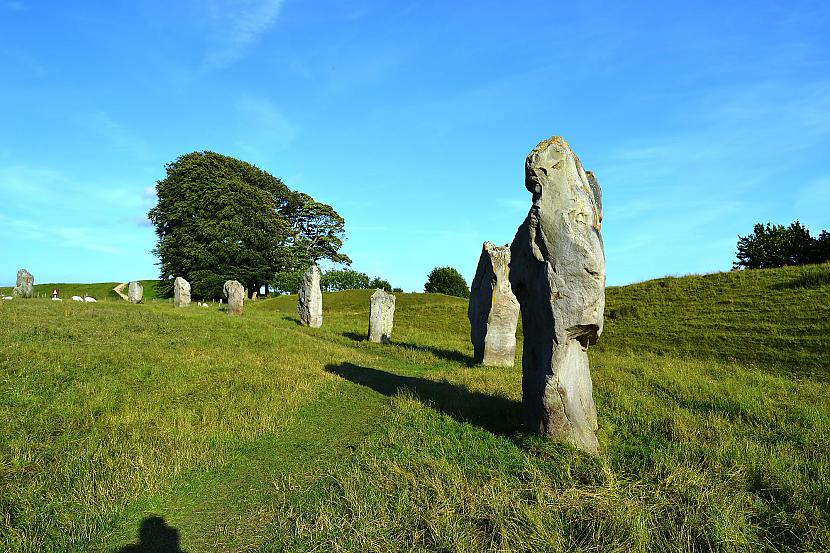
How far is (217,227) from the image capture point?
171 ft

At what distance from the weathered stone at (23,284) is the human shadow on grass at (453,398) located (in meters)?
32.7

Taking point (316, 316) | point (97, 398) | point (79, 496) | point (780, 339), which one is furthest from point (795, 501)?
point (316, 316)

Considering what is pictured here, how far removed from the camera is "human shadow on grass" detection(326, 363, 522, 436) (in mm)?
8883

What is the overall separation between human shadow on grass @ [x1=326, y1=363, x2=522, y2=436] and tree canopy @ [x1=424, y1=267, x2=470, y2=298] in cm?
6343

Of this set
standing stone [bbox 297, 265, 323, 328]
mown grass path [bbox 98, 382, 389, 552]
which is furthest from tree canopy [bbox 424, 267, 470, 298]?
mown grass path [bbox 98, 382, 389, 552]

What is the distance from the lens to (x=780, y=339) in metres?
17.2

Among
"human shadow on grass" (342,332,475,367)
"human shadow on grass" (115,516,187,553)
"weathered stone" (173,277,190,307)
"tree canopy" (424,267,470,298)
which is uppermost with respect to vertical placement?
"tree canopy" (424,267,470,298)

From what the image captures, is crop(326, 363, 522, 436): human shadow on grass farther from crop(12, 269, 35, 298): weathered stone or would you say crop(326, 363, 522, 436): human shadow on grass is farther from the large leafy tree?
the large leafy tree

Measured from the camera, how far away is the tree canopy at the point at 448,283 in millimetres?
78438

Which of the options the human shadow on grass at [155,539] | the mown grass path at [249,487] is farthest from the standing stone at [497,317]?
the human shadow on grass at [155,539]

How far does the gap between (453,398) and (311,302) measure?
787 inches

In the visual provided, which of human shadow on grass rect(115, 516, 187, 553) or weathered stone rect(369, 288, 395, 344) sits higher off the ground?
weathered stone rect(369, 288, 395, 344)

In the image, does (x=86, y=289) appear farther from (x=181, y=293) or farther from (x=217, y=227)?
(x=181, y=293)

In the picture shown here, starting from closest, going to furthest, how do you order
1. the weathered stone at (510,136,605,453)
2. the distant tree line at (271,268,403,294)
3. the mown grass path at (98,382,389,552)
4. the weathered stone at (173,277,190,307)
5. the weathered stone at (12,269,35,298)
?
1. the mown grass path at (98,382,389,552)
2. the weathered stone at (510,136,605,453)
3. the weathered stone at (12,269,35,298)
4. the weathered stone at (173,277,190,307)
5. the distant tree line at (271,268,403,294)
